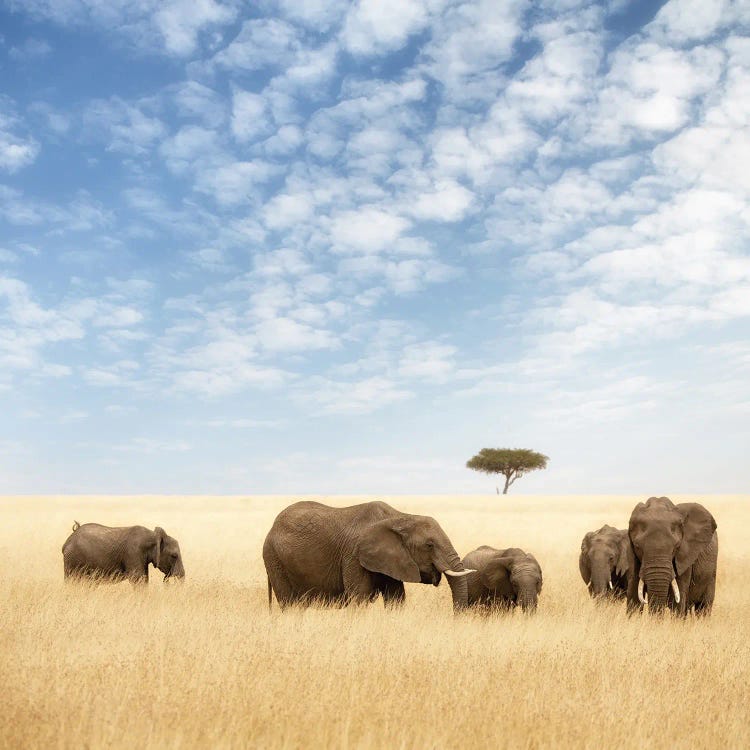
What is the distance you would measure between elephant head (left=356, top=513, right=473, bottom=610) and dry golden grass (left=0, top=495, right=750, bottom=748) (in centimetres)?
63

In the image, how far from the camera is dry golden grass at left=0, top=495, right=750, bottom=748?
6840 millimetres

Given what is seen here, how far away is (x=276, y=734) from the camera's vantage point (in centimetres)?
661

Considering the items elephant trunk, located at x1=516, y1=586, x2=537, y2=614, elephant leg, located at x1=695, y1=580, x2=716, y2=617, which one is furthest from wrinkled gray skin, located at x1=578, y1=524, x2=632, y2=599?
elephant trunk, located at x1=516, y1=586, x2=537, y2=614

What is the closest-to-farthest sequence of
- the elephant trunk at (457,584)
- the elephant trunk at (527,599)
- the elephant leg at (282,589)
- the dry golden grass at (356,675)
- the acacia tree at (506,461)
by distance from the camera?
the dry golden grass at (356,675), the elephant trunk at (457,584), the elephant trunk at (527,599), the elephant leg at (282,589), the acacia tree at (506,461)

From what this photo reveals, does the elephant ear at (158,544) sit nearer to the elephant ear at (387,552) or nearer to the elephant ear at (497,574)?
the elephant ear at (387,552)

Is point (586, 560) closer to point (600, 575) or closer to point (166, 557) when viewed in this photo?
point (600, 575)

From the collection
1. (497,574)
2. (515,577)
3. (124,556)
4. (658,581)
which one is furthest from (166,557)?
(658,581)

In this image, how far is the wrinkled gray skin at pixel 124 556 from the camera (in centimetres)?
1814

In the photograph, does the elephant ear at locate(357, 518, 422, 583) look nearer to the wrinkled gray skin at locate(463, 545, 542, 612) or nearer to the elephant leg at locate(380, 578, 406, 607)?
the elephant leg at locate(380, 578, 406, 607)

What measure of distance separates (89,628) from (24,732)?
5.15m

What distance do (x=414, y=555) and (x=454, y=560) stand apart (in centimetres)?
69

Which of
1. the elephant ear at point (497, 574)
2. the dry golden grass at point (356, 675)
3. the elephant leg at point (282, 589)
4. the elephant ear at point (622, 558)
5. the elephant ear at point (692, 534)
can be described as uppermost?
the elephant ear at point (692, 534)

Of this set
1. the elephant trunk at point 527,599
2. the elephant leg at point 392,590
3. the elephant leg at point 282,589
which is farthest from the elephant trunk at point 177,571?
the elephant trunk at point 527,599

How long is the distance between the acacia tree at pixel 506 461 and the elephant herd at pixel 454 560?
68332mm
